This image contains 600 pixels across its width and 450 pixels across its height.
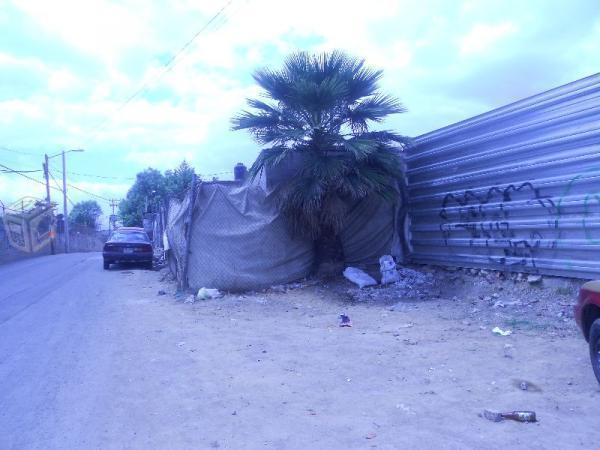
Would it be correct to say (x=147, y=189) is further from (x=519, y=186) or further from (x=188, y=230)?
(x=519, y=186)

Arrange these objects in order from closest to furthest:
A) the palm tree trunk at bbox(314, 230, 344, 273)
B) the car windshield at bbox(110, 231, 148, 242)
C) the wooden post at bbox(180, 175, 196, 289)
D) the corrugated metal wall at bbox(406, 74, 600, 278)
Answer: the corrugated metal wall at bbox(406, 74, 600, 278) → the wooden post at bbox(180, 175, 196, 289) → the palm tree trunk at bbox(314, 230, 344, 273) → the car windshield at bbox(110, 231, 148, 242)

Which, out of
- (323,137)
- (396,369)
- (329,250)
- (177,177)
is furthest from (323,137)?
(177,177)

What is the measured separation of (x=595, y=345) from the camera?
4625mm

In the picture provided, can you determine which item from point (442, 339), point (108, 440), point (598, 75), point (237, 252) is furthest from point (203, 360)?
point (598, 75)

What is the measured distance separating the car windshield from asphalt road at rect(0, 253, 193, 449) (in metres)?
7.61

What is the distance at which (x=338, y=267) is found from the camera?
448 inches

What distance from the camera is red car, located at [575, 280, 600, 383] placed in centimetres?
456

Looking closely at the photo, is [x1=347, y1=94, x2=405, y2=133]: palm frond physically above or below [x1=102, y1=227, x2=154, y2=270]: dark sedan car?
above

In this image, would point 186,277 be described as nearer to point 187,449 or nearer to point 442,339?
point 442,339

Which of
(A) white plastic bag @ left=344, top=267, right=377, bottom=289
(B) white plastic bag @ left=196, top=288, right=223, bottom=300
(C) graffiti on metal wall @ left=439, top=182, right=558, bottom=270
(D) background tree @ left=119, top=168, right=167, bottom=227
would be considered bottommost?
(B) white plastic bag @ left=196, top=288, right=223, bottom=300

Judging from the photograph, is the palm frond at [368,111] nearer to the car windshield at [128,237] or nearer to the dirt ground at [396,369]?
the dirt ground at [396,369]

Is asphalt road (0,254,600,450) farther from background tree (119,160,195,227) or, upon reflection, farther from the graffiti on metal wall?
background tree (119,160,195,227)

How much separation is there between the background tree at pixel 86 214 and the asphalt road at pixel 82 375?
60515 millimetres

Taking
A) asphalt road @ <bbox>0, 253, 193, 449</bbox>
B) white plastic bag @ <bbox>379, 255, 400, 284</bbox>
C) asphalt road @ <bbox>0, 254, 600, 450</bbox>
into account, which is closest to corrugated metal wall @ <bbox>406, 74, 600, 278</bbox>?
white plastic bag @ <bbox>379, 255, 400, 284</bbox>
